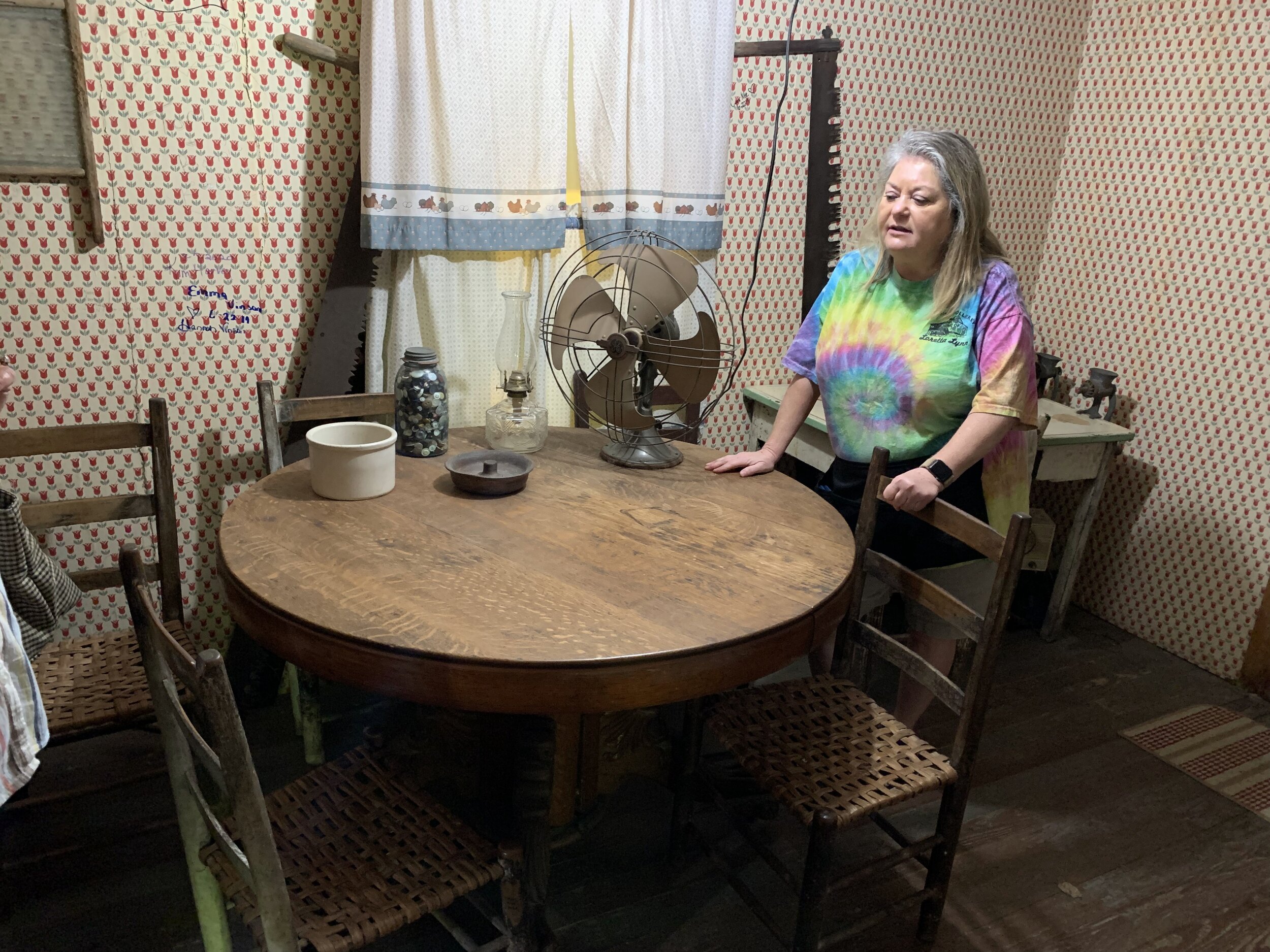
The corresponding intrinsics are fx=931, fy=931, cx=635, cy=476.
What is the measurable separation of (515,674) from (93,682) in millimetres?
1081

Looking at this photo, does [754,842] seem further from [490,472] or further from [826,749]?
[490,472]

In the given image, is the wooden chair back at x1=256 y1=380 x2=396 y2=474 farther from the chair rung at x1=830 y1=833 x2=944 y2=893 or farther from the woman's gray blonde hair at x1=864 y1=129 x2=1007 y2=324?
the chair rung at x1=830 y1=833 x2=944 y2=893

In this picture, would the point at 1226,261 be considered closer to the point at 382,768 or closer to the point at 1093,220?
the point at 1093,220

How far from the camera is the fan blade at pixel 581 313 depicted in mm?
2227

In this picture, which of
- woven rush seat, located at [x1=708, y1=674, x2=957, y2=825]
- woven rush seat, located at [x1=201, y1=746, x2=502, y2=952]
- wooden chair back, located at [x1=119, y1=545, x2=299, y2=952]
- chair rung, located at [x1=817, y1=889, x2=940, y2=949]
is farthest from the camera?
chair rung, located at [x1=817, y1=889, x2=940, y2=949]

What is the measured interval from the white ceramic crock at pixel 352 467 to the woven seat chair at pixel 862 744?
0.83 m

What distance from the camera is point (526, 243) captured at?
256 centimetres

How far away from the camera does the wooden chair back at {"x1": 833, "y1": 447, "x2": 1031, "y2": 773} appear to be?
1.70 meters

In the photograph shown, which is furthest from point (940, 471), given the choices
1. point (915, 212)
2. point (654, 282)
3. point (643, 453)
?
point (654, 282)

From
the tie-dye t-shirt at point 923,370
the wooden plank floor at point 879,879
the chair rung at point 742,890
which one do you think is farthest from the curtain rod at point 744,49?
the chair rung at point 742,890

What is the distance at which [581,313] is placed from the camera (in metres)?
2.24

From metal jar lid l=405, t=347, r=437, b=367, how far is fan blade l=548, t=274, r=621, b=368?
0.31m

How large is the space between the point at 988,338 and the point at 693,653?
1.09 m
